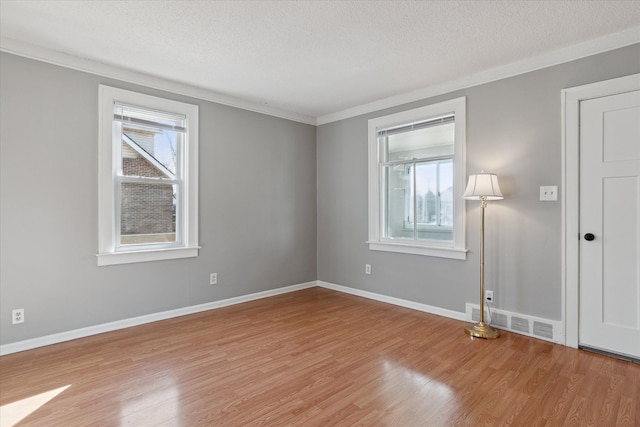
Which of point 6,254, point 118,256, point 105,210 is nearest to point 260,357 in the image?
point 118,256

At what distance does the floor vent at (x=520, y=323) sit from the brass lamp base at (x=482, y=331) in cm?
11

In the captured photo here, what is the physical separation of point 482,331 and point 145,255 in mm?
3366

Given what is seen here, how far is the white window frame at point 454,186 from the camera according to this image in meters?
3.54

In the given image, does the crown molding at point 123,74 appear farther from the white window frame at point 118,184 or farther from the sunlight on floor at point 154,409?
the sunlight on floor at point 154,409

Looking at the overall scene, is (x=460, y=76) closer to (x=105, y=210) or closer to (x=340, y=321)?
(x=340, y=321)

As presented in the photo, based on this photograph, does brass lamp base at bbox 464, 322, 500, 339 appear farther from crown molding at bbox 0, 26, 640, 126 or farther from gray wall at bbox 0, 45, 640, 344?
crown molding at bbox 0, 26, 640, 126

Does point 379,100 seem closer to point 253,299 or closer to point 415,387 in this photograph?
point 253,299

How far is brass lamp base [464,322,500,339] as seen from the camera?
307 centimetres

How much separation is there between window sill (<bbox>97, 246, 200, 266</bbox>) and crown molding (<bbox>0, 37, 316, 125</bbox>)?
1708 millimetres

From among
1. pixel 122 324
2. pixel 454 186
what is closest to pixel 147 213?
pixel 122 324

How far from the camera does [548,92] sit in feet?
9.78

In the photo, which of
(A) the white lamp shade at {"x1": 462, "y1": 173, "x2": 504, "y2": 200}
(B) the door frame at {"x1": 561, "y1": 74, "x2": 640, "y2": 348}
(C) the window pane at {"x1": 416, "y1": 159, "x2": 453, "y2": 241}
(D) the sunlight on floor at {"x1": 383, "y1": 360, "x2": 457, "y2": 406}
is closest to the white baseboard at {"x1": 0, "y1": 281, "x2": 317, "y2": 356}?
(C) the window pane at {"x1": 416, "y1": 159, "x2": 453, "y2": 241}

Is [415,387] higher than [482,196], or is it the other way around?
[482,196]

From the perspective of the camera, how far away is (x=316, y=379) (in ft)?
7.68
